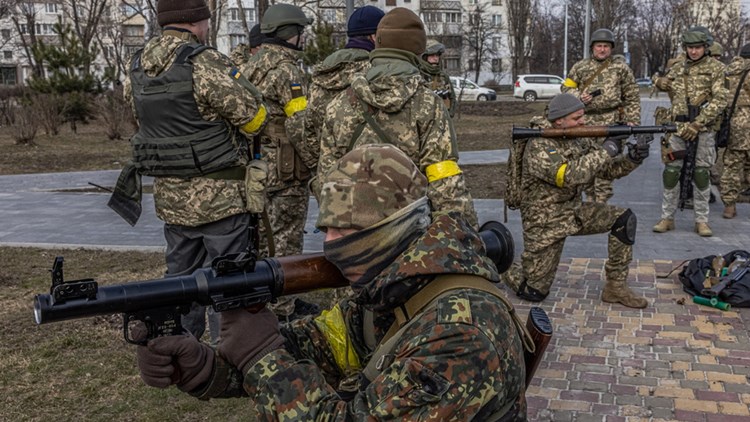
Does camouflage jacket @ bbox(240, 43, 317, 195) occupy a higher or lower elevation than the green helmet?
lower

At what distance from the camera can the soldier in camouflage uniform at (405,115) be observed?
4273mm

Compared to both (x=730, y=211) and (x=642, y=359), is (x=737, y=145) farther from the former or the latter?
(x=642, y=359)

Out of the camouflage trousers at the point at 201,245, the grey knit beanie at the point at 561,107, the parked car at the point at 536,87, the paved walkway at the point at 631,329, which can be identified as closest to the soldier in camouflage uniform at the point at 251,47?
the camouflage trousers at the point at 201,245

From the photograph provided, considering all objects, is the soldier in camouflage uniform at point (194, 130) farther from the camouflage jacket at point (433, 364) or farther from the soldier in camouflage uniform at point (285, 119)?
the camouflage jacket at point (433, 364)

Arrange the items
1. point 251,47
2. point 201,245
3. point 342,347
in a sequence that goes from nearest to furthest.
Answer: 1. point 342,347
2. point 201,245
3. point 251,47

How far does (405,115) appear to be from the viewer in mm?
4309

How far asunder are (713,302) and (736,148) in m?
4.08

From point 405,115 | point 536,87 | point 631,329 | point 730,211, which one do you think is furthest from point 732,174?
point 536,87

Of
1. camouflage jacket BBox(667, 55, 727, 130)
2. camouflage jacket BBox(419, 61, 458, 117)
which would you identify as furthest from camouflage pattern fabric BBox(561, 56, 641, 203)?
camouflage jacket BBox(419, 61, 458, 117)

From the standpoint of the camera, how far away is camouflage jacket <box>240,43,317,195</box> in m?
5.79

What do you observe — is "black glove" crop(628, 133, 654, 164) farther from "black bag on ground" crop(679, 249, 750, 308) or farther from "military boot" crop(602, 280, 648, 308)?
"black bag on ground" crop(679, 249, 750, 308)

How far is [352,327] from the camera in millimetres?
2764

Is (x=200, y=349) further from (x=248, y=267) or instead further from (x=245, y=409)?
(x=245, y=409)

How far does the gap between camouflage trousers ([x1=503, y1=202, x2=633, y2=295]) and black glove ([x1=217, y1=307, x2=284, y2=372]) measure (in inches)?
153
